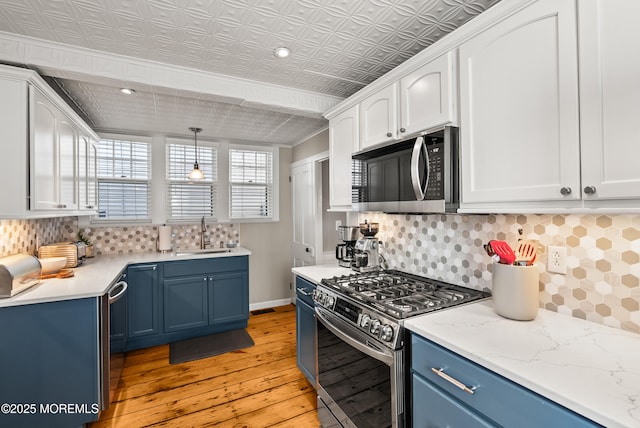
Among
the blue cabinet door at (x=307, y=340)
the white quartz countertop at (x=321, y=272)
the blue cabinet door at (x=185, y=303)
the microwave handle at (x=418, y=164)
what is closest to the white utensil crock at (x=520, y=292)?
the microwave handle at (x=418, y=164)

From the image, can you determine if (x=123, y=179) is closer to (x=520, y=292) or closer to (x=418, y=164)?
(x=418, y=164)

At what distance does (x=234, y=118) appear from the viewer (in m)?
3.27

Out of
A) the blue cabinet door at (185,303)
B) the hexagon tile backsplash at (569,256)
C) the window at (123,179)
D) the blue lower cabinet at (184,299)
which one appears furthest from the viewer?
the window at (123,179)

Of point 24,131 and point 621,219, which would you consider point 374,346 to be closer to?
point 621,219

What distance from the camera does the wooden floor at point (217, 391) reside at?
2.10m

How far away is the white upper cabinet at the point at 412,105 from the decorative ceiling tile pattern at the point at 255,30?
258 mm

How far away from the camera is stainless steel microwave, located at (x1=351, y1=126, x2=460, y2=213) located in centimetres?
152

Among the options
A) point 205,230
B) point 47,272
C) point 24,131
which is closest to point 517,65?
point 24,131

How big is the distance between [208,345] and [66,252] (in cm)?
160

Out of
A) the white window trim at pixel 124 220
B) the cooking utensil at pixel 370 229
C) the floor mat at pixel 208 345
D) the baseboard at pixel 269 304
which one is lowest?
the floor mat at pixel 208 345

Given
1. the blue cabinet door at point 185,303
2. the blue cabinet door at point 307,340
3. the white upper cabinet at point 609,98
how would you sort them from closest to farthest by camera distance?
the white upper cabinet at point 609,98, the blue cabinet door at point 307,340, the blue cabinet door at point 185,303

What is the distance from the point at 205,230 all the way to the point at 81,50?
8.03ft

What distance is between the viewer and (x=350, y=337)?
1616 millimetres

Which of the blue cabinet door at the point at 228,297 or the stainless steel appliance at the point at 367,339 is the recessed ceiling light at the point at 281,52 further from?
the blue cabinet door at the point at 228,297
